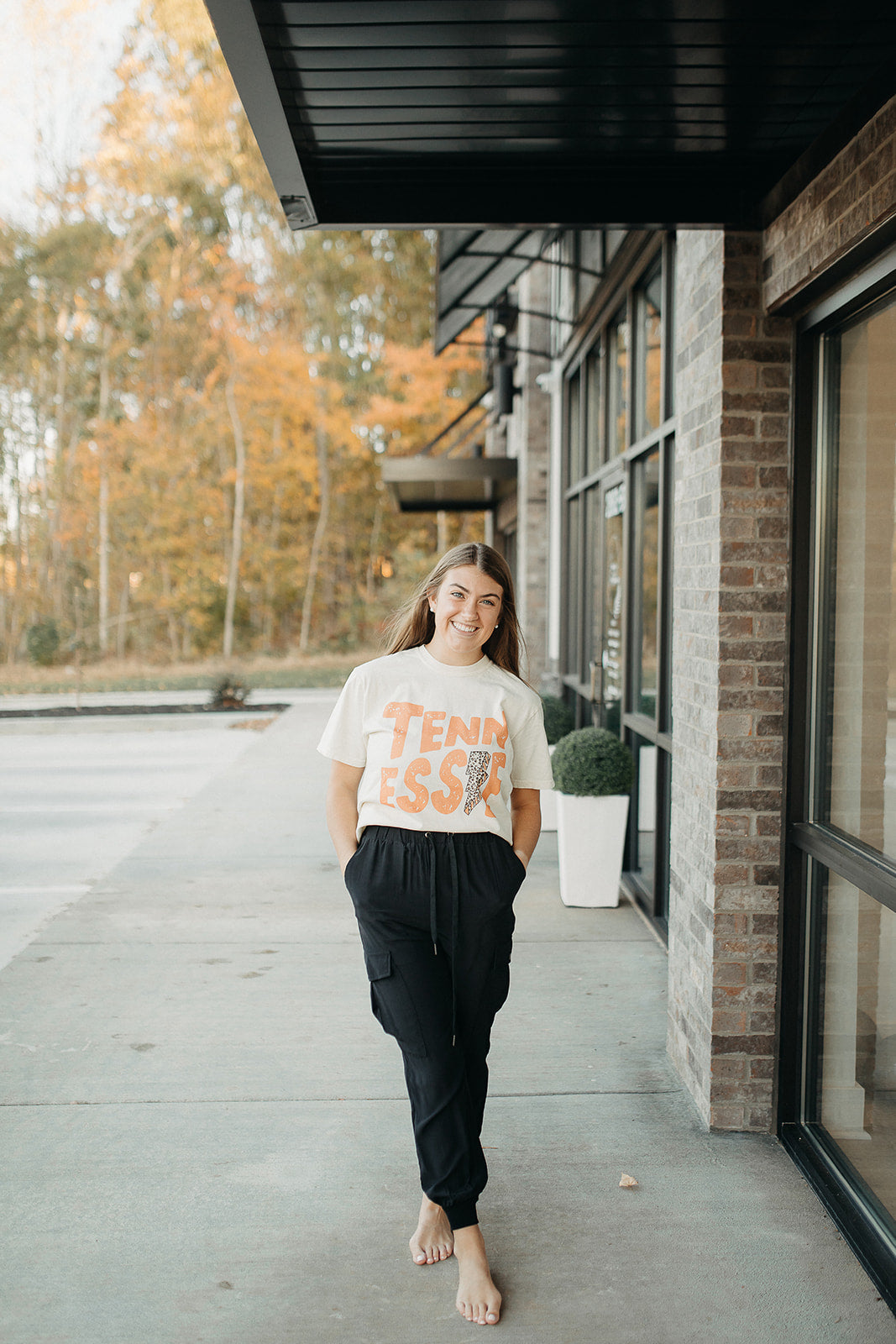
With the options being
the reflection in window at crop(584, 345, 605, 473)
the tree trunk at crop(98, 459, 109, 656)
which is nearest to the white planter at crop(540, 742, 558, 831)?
the reflection in window at crop(584, 345, 605, 473)

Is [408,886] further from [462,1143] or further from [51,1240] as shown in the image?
[51,1240]

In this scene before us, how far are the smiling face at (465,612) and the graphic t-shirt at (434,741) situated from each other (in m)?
0.04

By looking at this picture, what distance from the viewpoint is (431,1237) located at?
2787 mm

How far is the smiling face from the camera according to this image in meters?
2.71

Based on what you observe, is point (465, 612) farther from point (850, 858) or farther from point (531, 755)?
point (850, 858)

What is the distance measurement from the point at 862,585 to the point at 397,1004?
1.63 meters

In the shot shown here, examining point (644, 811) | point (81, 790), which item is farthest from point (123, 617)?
point (644, 811)

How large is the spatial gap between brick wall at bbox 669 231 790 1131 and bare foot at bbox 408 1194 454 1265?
1.02 metres

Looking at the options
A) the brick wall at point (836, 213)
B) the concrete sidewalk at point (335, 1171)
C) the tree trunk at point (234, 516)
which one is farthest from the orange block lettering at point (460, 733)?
the tree trunk at point (234, 516)

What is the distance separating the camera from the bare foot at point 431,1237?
2759mm

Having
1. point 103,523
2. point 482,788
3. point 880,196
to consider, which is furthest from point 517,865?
point 103,523

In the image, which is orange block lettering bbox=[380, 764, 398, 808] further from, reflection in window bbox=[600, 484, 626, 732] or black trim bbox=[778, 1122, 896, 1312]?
reflection in window bbox=[600, 484, 626, 732]

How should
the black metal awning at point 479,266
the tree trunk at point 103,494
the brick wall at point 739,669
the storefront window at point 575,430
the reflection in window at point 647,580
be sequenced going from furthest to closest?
the tree trunk at point 103,494, the black metal awning at point 479,266, the storefront window at point 575,430, the reflection in window at point 647,580, the brick wall at point 739,669

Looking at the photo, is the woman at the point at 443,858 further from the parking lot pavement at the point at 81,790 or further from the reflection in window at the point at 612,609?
the reflection in window at the point at 612,609
